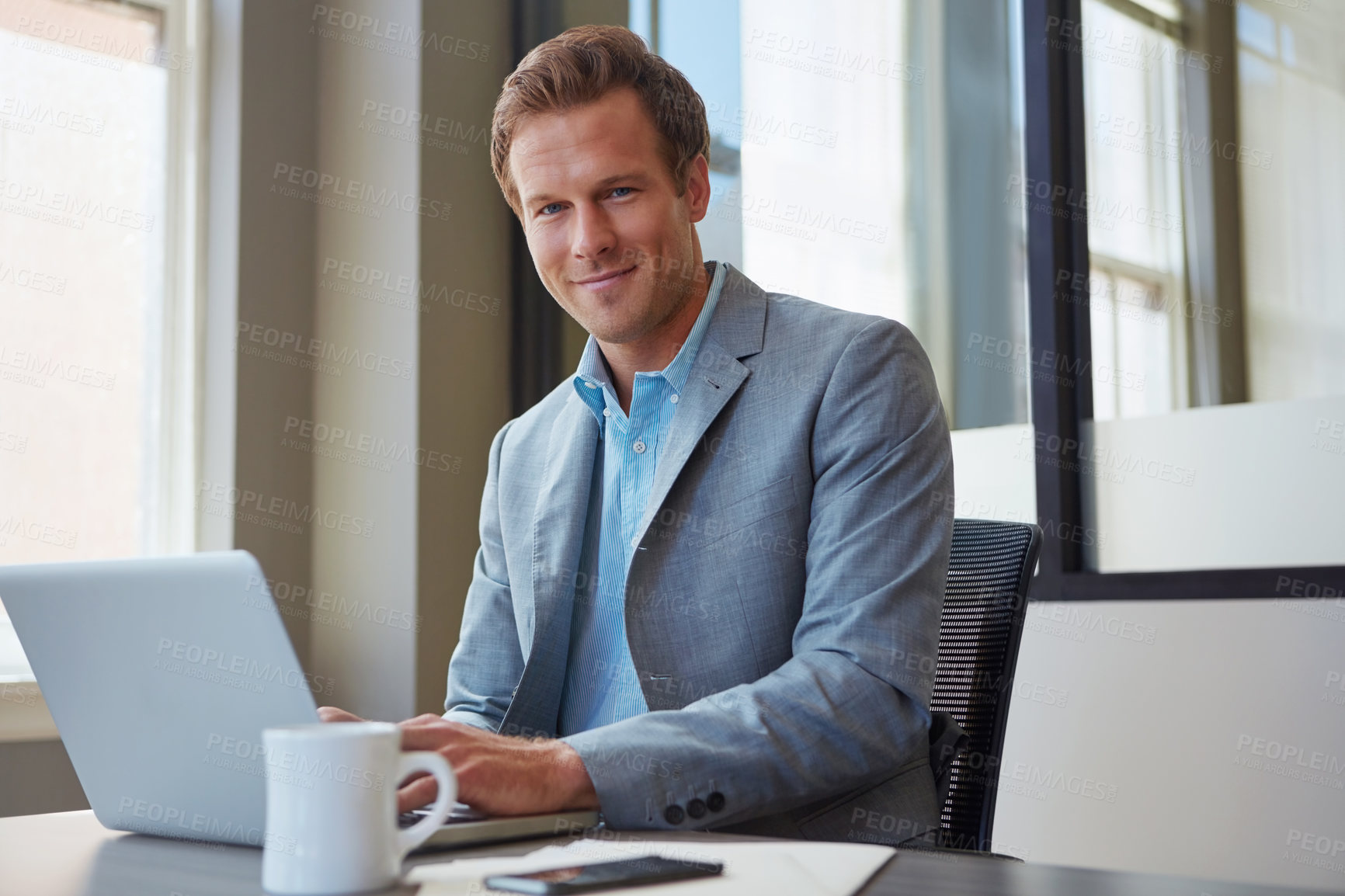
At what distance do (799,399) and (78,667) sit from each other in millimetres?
781

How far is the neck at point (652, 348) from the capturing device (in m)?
1.63

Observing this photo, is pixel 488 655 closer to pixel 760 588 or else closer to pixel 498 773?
pixel 760 588

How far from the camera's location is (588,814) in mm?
978

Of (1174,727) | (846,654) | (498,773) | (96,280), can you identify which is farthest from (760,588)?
(96,280)

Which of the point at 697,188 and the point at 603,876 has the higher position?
the point at 697,188

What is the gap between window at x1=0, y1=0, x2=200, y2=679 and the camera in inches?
107

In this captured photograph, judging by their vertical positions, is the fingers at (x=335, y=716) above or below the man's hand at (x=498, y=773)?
above

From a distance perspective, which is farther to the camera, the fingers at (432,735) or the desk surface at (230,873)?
the fingers at (432,735)

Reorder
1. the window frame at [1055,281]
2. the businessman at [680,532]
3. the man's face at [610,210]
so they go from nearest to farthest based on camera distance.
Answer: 1. the businessman at [680,532]
2. the man's face at [610,210]
3. the window frame at [1055,281]

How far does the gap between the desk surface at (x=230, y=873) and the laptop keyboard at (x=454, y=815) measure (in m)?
0.05

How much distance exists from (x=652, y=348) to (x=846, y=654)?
1.99 feet

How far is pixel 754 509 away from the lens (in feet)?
4.48

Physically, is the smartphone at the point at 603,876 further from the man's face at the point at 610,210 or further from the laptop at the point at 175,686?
the man's face at the point at 610,210

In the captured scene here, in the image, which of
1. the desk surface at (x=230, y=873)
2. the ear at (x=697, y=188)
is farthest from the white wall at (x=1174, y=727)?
the desk surface at (x=230, y=873)
